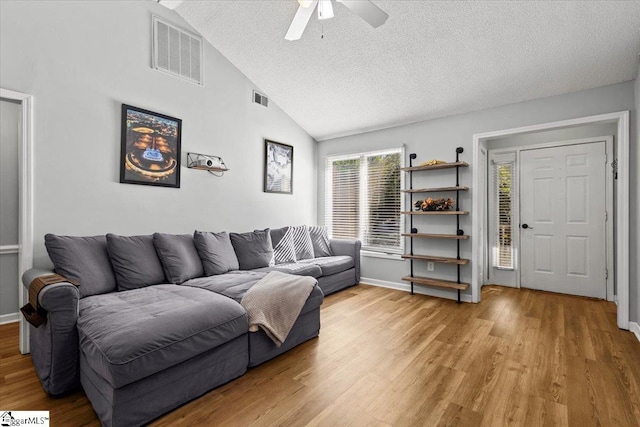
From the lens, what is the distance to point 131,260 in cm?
270

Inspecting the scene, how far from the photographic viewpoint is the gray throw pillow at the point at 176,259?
2904 mm

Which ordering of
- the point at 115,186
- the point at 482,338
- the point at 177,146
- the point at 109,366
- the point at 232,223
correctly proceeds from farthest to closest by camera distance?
the point at 232,223 < the point at 177,146 < the point at 115,186 < the point at 482,338 < the point at 109,366

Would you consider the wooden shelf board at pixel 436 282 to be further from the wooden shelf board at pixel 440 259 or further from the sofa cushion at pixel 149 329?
the sofa cushion at pixel 149 329

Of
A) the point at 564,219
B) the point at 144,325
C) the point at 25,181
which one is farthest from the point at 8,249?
the point at 564,219

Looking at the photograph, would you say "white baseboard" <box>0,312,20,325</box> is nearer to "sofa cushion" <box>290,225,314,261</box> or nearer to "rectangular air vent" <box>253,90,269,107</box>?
"sofa cushion" <box>290,225,314,261</box>

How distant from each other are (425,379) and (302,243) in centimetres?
271

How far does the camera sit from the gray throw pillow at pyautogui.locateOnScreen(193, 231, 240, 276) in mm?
3215

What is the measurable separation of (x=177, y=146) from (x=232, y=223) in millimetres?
1190

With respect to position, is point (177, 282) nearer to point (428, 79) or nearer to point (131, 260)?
point (131, 260)

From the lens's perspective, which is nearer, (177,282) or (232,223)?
(177,282)

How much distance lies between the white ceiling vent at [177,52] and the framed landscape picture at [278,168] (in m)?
1.33

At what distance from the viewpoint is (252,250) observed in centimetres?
371

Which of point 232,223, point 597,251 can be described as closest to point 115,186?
point 232,223

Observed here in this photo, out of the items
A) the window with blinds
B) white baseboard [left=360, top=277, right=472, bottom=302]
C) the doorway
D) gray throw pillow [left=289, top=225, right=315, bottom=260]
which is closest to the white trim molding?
the doorway
